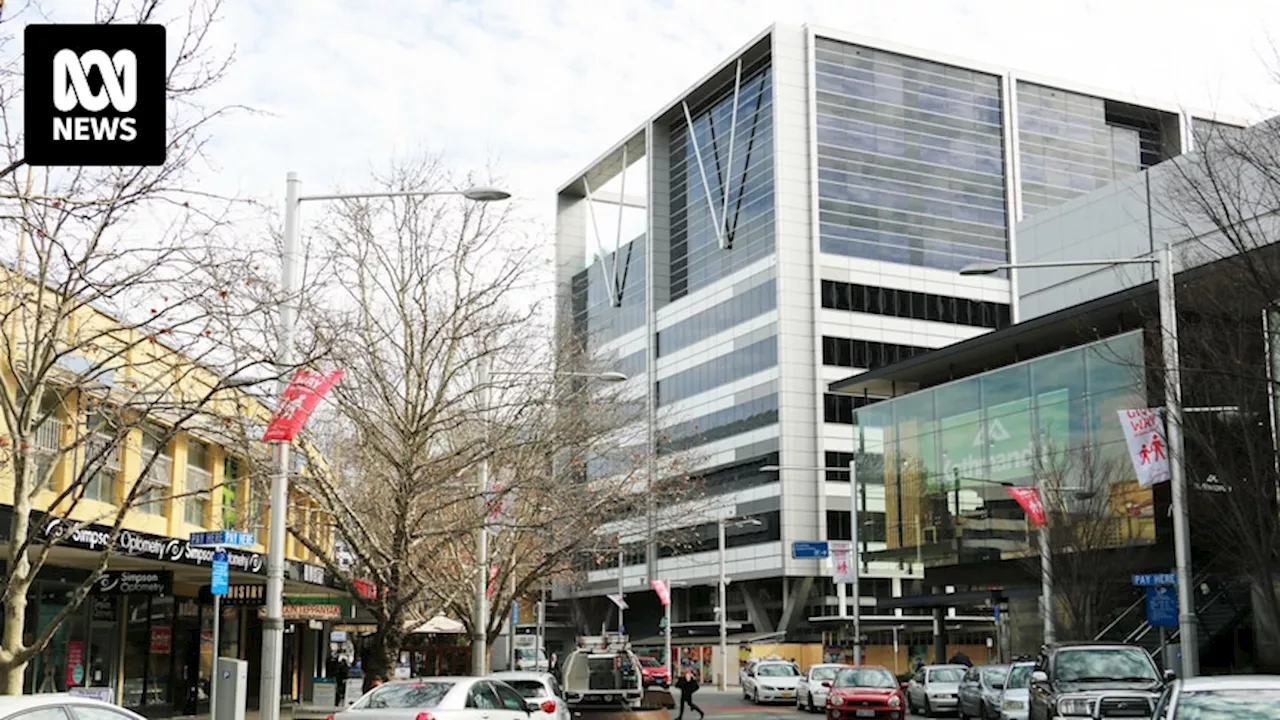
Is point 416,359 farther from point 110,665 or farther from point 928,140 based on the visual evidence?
point 928,140

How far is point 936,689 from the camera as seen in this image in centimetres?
4062

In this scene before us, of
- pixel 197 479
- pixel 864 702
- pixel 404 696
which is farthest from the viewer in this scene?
pixel 864 702

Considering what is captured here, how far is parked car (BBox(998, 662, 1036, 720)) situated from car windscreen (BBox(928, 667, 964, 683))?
877cm


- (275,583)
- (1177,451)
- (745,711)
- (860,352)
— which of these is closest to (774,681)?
(745,711)

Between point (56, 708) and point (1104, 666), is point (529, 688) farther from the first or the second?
point (56, 708)

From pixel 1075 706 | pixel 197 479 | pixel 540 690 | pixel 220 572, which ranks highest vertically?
pixel 197 479

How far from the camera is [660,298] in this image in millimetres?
99062

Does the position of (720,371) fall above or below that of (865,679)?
above

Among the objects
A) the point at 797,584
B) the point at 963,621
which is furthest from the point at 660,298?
the point at 963,621

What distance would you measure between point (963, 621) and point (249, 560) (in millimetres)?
67706

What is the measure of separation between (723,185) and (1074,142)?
23018mm

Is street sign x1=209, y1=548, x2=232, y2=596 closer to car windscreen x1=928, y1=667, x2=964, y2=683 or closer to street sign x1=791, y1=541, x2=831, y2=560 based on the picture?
car windscreen x1=928, y1=667, x2=964, y2=683

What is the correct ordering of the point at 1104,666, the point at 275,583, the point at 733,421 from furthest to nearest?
the point at 733,421 < the point at 1104,666 < the point at 275,583

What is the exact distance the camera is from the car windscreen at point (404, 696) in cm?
1730
